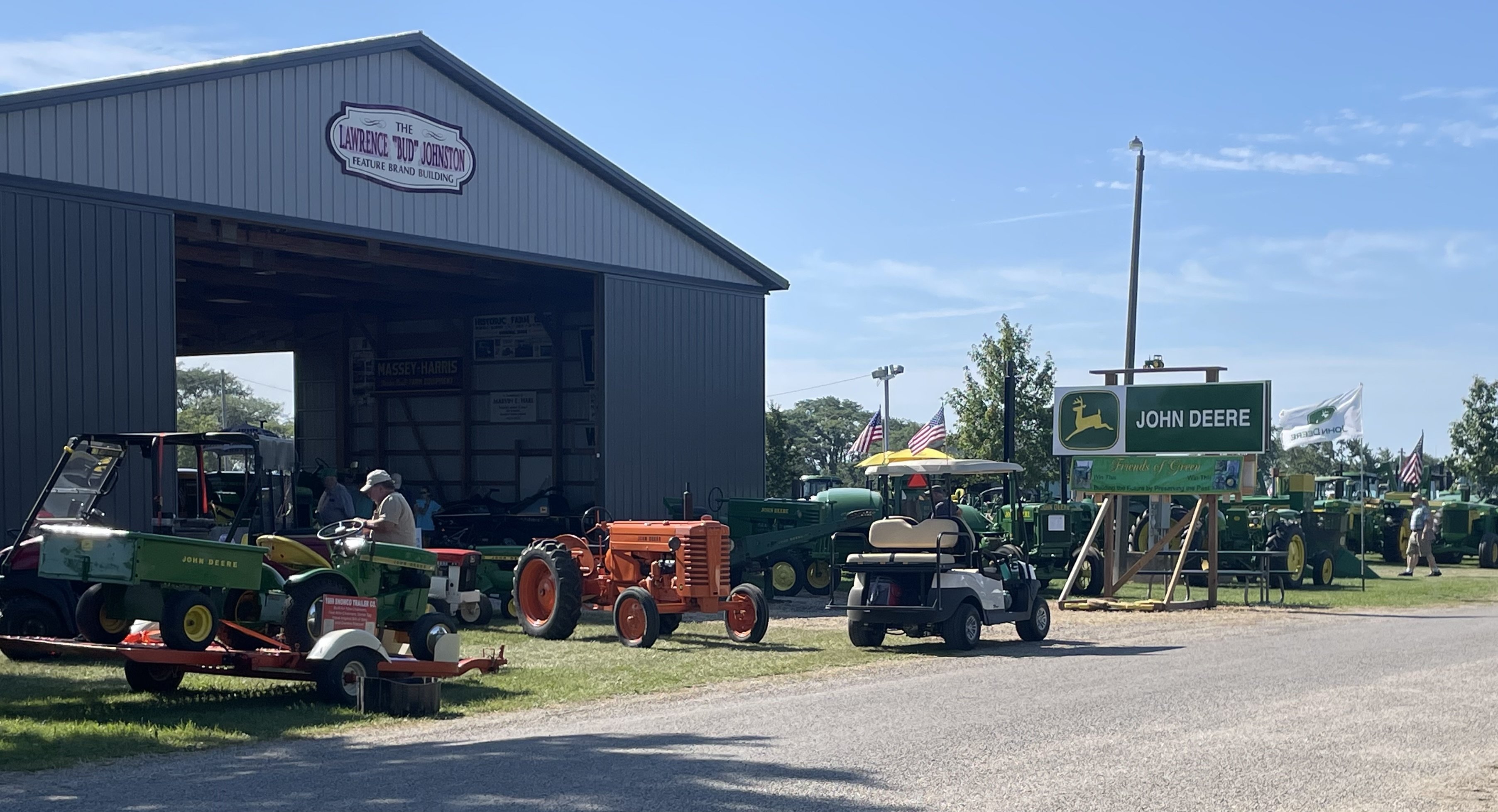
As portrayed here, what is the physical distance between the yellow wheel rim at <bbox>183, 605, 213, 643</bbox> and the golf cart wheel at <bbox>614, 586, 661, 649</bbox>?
5.66 m

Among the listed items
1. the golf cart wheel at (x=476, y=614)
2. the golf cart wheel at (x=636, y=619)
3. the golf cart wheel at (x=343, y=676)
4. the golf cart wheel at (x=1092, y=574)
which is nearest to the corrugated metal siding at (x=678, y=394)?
the golf cart wheel at (x=476, y=614)

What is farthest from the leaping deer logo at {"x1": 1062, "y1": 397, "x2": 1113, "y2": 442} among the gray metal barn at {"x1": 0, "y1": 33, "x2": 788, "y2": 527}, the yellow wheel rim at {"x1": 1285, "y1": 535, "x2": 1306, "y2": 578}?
A: the gray metal barn at {"x1": 0, "y1": 33, "x2": 788, "y2": 527}

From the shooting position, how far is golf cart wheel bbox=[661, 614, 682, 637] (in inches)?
673

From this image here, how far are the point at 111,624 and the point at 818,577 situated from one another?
14.8 metres

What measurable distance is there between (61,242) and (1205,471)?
14.7 meters

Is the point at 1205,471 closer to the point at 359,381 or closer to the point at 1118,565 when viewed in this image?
the point at 1118,565

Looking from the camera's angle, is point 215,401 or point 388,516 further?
point 215,401

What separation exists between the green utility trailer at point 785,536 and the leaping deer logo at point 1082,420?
315cm

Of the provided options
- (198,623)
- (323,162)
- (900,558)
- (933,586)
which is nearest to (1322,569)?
(933,586)

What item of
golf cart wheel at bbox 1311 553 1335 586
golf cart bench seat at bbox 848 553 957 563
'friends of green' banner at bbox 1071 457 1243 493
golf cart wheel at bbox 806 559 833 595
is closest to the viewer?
golf cart bench seat at bbox 848 553 957 563

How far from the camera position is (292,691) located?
39.6 feet

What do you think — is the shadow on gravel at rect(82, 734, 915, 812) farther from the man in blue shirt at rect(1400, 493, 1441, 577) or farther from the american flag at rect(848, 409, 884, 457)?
the american flag at rect(848, 409, 884, 457)

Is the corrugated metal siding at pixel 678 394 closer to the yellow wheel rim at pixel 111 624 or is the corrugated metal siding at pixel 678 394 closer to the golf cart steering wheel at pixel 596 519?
the golf cart steering wheel at pixel 596 519

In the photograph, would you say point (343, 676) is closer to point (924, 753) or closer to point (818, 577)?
point (924, 753)
